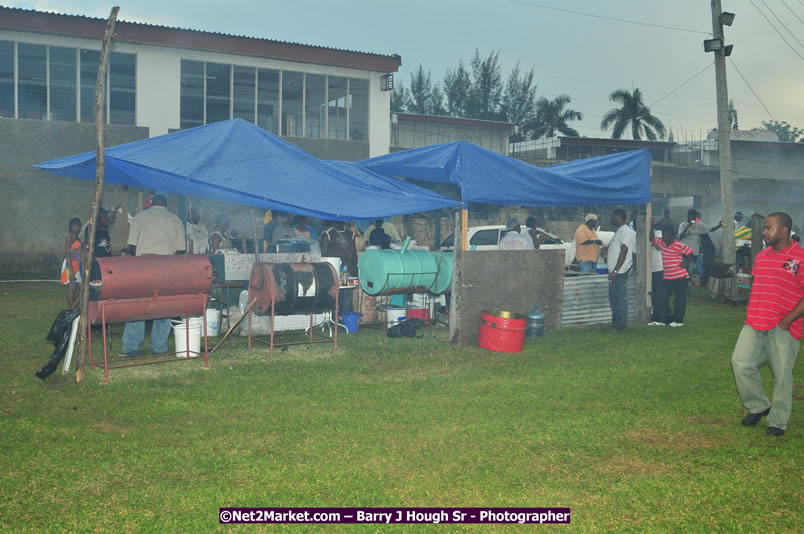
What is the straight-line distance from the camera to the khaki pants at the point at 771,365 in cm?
609

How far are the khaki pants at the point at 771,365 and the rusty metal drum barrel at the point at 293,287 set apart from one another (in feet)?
17.2

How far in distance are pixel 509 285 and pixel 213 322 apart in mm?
4825

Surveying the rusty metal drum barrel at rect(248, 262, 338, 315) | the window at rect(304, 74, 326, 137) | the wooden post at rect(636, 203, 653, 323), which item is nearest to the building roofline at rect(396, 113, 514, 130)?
the window at rect(304, 74, 326, 137)

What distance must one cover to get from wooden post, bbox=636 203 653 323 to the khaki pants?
7.33 metres

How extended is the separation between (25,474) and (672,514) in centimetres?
450

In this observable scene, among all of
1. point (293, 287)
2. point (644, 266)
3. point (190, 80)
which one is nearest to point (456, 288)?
point (293, 287)

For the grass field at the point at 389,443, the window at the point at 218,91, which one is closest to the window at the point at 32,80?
the window at the point at 218,91

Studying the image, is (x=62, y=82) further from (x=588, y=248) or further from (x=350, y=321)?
(x=588, y=248)

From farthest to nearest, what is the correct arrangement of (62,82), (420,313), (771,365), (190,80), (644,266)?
(190,80) → (62,82) → (644,266) → (420,313) → (771,365)

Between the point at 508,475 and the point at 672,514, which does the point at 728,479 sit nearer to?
the point at 672,514

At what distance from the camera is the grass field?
454 cm

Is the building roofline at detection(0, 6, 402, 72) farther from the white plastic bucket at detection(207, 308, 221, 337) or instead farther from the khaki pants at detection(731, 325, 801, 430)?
the khaki pants at detection(731, 325, 801, 430)

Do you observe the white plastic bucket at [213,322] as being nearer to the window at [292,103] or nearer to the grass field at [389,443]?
the grass field at [389,443]

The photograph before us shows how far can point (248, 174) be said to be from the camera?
30.0ft
